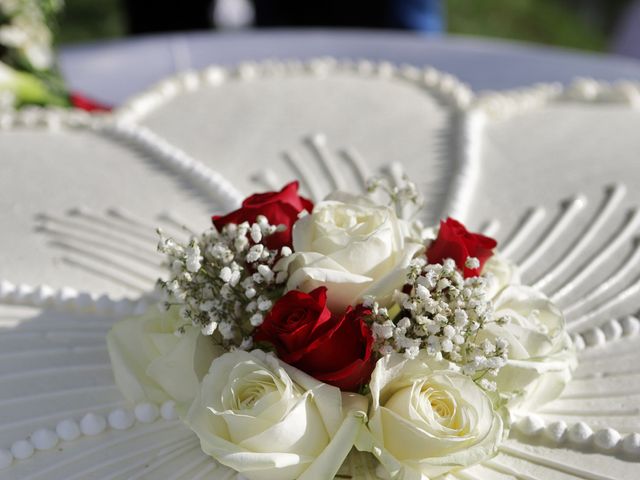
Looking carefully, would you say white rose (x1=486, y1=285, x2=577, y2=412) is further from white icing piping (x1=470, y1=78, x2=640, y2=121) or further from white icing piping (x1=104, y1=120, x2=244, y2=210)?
white icing piping (x1=470, y1=78, x2=640, y2=121)

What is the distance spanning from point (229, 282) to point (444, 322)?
193mm

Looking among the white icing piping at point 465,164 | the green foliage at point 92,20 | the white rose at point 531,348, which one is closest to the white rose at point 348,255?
the white rose at point 531,348

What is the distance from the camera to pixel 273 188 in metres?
1.28

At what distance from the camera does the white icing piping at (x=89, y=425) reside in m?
0.88

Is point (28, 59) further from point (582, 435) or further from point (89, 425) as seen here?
point (582, 435)

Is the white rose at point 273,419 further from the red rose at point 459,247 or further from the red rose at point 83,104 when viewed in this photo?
the red rose at point 83,104

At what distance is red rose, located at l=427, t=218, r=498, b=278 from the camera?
0.84m

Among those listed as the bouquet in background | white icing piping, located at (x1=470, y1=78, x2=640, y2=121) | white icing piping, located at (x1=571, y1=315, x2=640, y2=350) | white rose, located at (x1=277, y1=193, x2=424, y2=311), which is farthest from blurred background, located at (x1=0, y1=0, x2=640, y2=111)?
white icing piping, located at (x1=571, y1=315, x2=640, y2=350)

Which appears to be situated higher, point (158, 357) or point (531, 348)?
point (531, 348)

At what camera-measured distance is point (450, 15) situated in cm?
435

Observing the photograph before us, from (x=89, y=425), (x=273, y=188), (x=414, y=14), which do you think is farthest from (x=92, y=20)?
(x=89, y=425)

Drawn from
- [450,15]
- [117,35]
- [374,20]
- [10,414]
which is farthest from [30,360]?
[450,15]

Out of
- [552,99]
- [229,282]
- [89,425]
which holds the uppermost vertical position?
[552,99]

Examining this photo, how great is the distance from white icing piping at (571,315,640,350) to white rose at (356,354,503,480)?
0.27m
